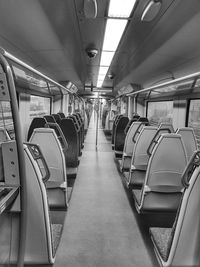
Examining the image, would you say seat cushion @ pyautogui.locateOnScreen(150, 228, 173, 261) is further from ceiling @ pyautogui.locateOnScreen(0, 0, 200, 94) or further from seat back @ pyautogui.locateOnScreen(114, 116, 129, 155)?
seat back @ pyautogui.locateOnScreen(114, 116, 129, 155)

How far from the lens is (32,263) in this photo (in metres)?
1.83

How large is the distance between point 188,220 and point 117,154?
505 cm

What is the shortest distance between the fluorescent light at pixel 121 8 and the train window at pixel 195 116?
6.77ft

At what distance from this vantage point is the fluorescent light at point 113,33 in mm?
3675

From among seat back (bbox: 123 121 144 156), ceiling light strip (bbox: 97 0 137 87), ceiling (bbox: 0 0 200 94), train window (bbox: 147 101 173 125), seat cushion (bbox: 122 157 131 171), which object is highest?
ceiling light strip (bbox: 97 0 137 87)

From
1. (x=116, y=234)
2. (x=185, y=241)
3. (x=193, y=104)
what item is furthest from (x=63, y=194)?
(x=193, y=104)

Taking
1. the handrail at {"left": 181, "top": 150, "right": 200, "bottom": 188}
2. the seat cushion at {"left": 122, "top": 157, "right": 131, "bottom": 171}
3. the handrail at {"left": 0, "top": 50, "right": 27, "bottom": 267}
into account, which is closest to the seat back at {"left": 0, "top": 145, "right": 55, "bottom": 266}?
the handrail at {"left": 0, "top": 50, "right": 27, "bottom": 267}

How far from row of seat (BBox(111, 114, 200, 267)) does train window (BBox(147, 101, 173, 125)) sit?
1610 millimetres

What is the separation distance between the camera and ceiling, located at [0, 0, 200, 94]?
277 cm

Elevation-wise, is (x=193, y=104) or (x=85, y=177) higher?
(x=193, y=104)

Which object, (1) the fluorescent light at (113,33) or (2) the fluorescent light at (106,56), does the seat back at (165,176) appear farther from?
(2) the fluorescent light at (106,56)

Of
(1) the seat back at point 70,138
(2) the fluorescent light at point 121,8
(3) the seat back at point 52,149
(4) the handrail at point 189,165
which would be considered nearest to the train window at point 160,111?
(1) the seat back at point 70,138

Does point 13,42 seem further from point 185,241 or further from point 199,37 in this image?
point 185,241

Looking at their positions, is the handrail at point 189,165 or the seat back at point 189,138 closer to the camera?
the handrail at point 189,165
